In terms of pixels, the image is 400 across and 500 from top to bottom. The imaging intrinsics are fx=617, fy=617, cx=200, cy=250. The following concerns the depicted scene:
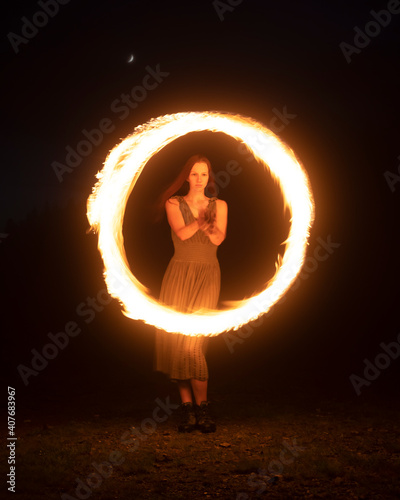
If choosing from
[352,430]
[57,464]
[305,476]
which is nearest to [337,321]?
[352,430]

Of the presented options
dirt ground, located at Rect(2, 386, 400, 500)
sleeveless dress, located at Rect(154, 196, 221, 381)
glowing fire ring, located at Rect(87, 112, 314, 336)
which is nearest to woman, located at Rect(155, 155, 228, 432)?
sleeveless dress, located at Rect(154, 196, 221, 381)

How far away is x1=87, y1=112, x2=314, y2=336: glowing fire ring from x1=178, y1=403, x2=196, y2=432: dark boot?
83 centimetres

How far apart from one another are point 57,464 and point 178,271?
2.13 metres

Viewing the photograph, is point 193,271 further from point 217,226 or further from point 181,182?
point 181,182

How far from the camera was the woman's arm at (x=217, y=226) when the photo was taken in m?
6.02

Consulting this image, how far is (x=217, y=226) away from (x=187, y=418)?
6.26ft

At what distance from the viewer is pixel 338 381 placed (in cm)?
802

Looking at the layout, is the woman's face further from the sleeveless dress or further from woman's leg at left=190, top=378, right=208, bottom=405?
woman's leg at left=190, top=378, right=208, bottom=405

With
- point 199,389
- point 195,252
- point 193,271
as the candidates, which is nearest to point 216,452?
point 199,389

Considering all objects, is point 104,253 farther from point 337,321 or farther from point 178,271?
point 337,321

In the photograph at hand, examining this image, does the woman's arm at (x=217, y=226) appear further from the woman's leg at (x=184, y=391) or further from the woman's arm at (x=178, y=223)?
the woman's leg at (x=184, y=391)

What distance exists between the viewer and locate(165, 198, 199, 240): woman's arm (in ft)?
19.6

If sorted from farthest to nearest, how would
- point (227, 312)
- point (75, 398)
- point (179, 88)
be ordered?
point (179, 88)
point (75, 398)
point (227, 312)

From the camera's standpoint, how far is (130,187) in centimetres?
633
